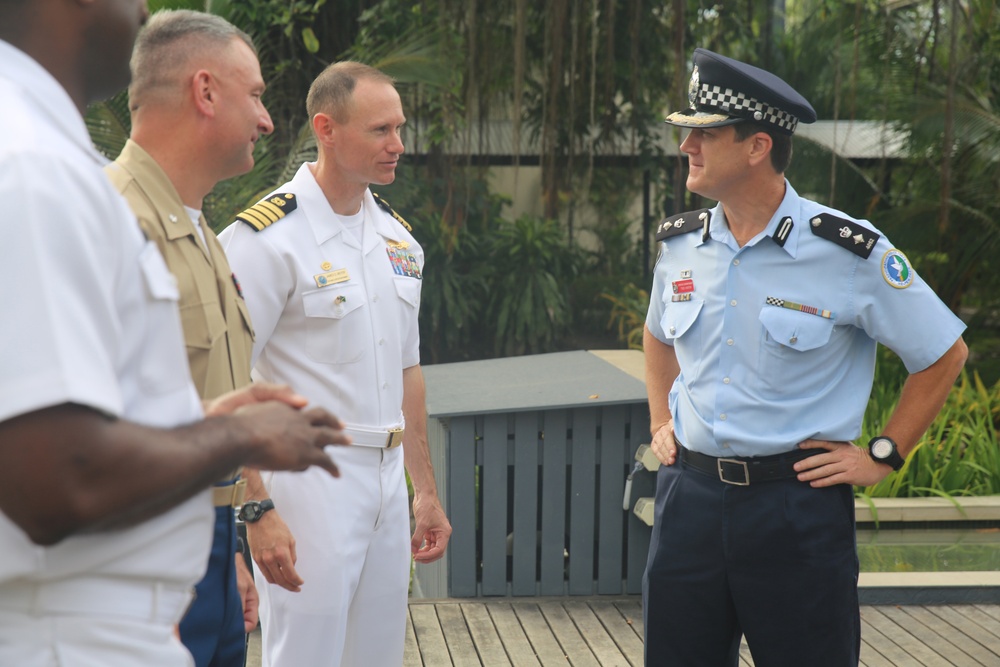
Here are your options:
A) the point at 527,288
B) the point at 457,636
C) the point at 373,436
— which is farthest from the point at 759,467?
the point at 527,288

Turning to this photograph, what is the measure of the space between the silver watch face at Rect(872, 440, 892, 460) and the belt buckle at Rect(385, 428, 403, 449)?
112cm

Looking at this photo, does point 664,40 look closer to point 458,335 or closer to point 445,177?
point 445,177

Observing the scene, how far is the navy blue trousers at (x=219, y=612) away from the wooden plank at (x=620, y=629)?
2.04 m

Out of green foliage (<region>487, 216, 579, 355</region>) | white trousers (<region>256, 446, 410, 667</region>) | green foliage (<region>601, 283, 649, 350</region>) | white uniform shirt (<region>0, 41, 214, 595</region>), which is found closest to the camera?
white uniform shirt (<region>0, 41, 214, 595</region>)

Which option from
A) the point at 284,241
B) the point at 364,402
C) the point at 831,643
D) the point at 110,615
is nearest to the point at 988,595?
the point at 831,643

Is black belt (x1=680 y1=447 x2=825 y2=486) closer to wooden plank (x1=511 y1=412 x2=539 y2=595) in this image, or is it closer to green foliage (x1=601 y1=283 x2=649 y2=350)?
wooden plank (x1=511 y1=412 x2=539 y2=595)

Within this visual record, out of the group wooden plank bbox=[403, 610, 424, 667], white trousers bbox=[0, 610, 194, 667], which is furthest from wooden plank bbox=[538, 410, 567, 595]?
white trousers bbox=[0, 610, 194, 667]

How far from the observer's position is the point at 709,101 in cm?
258

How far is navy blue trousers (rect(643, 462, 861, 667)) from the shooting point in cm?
241

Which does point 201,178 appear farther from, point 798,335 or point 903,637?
point 903,637

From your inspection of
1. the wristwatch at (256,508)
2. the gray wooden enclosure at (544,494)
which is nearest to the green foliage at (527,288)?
the gray wooden enclosure at (544,494)

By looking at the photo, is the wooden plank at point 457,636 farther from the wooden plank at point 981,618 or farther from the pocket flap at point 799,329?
the wooden plank at point 981,618

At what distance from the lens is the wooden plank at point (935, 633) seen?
363cm

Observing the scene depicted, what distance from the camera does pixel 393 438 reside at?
8.12 feet
